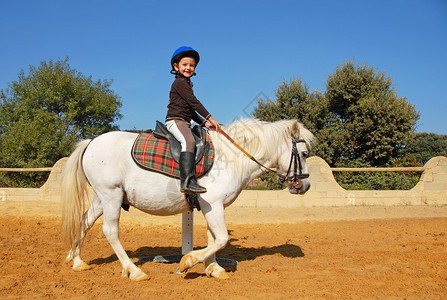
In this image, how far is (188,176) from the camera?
3.88 meters

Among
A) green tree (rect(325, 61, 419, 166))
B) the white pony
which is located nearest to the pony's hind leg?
the white pony

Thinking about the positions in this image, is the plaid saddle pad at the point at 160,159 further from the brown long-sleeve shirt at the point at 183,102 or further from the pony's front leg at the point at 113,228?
the pony's front leg at the point at 113,228

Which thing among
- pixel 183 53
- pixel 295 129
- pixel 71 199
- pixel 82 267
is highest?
pixel 183 53

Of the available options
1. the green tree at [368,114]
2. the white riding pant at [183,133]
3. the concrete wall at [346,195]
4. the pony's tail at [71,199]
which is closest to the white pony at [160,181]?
the pony's tail at [71,199]

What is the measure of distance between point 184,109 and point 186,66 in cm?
60

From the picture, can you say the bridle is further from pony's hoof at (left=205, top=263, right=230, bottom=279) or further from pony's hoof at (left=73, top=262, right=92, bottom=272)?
pony's hoof at (left=73, top=262, right=92, bottom=272)

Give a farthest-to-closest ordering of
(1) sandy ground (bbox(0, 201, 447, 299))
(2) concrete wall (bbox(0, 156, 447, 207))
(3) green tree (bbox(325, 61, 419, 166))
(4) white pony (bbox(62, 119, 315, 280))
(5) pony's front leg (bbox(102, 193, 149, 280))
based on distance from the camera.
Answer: (3) green tree (bbox(325, 61, 419, 166))
(2) concrete wall (bbox(0, 156, 447, 207))
(5) pony's front leg (bbox(102, 193, 149, 280))
(4) white pony (bbox(62, 119, 315, 280))
(1) sandy ground (bbox(0, 201, 447, 299))

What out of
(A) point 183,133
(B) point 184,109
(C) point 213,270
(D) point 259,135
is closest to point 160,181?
(A) point 183,133

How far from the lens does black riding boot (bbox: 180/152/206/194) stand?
3.83 metres

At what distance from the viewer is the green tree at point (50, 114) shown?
730 inches

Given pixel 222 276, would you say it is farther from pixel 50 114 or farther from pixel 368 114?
pixel 50 114

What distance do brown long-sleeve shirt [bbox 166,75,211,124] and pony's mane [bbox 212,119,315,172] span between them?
494 mm

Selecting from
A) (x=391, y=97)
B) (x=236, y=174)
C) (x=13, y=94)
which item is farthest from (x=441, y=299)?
(x=13, y=94)

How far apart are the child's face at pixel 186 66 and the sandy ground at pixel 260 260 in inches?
109
